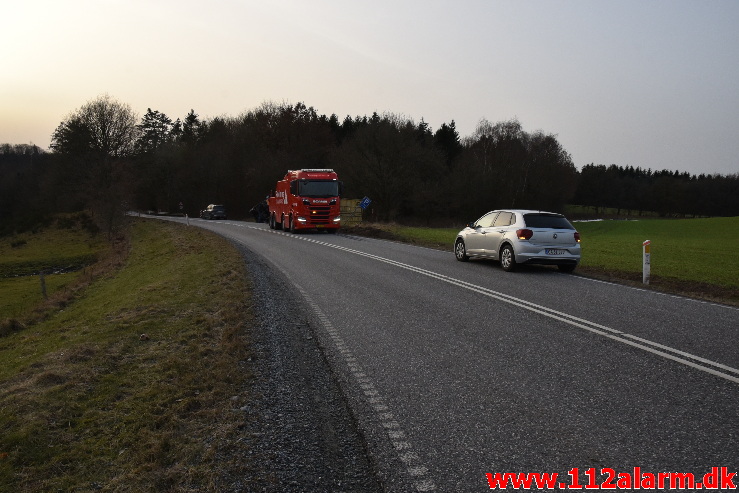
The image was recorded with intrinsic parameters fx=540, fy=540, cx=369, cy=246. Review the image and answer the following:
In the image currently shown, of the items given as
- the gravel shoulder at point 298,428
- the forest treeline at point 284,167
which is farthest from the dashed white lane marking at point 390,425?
the forest treeline at point 284,167

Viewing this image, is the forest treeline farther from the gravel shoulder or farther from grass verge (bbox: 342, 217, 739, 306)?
the gravel shoulder

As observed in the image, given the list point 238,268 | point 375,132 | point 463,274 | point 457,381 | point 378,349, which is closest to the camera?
point 457,381

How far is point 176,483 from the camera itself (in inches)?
133

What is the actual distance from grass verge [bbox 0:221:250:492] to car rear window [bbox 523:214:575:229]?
7.55m

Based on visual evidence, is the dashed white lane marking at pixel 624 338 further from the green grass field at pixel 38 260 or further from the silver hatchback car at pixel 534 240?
the green grass field at pixel 38 260

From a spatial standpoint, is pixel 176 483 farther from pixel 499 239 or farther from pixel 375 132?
pixel 375 132

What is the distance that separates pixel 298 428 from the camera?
416 cm

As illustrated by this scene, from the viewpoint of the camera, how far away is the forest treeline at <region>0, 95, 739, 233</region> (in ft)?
159

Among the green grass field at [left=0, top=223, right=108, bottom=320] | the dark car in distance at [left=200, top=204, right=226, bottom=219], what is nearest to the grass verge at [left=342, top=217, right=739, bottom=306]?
the green grass field at [left=0, top=223, right=108, bottom=320]

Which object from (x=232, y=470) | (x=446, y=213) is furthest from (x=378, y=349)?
(x=446, y=213)

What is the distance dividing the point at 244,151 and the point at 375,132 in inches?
780

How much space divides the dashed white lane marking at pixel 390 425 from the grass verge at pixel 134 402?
3.62ft

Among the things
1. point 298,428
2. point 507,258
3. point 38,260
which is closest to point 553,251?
point 507,258

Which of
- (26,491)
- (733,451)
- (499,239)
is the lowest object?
(26,491)
